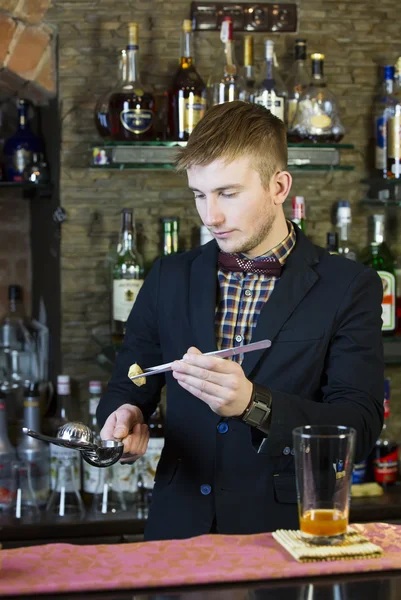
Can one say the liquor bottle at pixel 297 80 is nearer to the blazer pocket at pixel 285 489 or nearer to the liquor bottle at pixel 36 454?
the liquor bottle at pixel 36 454

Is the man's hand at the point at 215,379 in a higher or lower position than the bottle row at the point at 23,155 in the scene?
lower

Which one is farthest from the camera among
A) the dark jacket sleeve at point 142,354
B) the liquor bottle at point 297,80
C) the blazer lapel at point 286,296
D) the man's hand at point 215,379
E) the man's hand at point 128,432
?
the liquor bottle at point 297,80

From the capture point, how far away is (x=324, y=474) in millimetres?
1166

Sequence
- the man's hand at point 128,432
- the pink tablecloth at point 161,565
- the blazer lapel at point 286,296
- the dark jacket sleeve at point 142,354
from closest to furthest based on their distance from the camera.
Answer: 1. the pink tablecloth at point 161,565
2. the man's hand at point 128,432
3. the blazer lapel at point 286,296
4. the dark jacket sleeve at point 142,354

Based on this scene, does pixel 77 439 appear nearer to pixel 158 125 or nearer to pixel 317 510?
pixel 317 510

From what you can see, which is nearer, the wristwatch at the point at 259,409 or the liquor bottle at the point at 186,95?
the wristwatch at the point at 259,409

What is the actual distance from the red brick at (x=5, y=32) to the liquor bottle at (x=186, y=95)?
483 millimetres

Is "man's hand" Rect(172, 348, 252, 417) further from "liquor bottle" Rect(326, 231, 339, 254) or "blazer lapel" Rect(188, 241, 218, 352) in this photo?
"liquor bottle" Rect(326, 231, 339, 254)

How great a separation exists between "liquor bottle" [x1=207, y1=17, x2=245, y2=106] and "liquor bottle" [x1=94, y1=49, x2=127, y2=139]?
0.83 feet

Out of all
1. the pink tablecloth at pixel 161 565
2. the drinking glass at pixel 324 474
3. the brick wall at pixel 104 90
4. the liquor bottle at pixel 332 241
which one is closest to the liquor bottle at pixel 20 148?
the brick wall at pixel 104 90

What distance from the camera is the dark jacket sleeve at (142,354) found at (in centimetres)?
183

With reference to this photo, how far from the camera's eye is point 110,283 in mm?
2645

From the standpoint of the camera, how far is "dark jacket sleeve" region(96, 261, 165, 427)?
6.00ft

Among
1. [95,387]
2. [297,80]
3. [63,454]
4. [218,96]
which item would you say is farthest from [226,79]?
[63,454]
